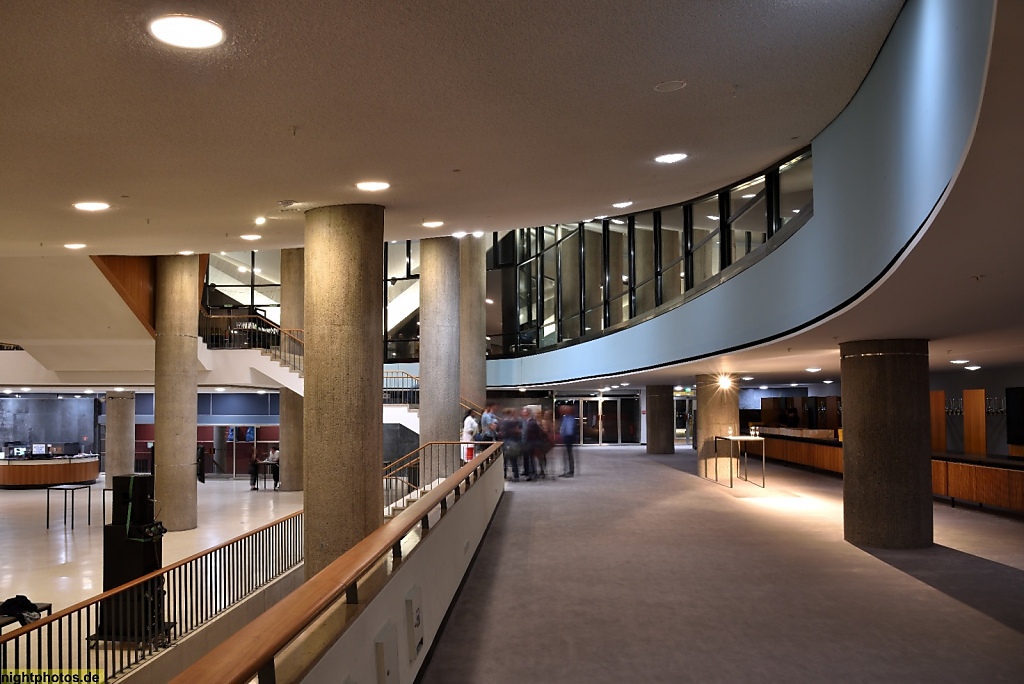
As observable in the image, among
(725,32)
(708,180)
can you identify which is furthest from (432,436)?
(725,32)

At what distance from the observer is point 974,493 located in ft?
45.3

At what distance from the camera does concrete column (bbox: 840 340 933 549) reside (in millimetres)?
10195

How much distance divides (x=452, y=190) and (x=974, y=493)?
1054 cm

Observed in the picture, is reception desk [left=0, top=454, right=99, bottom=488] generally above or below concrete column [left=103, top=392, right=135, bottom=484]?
below

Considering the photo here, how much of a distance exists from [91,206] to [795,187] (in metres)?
7.88

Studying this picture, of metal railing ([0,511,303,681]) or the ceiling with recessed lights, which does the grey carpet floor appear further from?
the ceiling with recessed lights

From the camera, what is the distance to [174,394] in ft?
60.5

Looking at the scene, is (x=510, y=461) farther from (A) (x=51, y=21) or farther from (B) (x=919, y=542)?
(A) (x=51, y=21)

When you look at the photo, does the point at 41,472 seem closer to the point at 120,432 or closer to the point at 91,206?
the point at 120,432

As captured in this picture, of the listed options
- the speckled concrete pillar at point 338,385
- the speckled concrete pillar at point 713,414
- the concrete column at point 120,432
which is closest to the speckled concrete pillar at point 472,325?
the speckled concrete pillar at point 713,414

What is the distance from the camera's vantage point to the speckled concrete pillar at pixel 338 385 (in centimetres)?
894

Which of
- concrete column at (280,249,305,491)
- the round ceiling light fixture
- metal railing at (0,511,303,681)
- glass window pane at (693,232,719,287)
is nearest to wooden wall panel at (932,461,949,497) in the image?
glass window pane at (693,232,719,287)

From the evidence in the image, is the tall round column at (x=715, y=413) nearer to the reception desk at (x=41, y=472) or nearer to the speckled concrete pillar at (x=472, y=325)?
the speckled concrete pillar at (x=472, y=325)

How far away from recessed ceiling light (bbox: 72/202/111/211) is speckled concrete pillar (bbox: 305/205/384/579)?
2.05 metres
